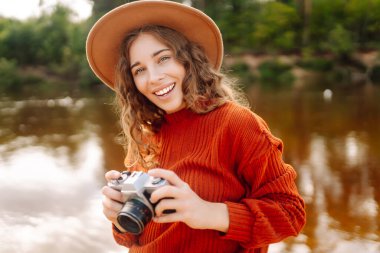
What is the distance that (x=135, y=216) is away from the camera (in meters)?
0.88

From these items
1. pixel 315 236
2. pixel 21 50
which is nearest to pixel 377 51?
pixel 315 236

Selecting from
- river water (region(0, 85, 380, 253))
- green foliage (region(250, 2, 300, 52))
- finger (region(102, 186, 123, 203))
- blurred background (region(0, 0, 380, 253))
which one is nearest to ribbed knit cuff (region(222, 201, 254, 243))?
finger (region(102, 186, 123, 203))

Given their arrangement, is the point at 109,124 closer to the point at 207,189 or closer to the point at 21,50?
the point at 207,189

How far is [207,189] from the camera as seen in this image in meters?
1.01

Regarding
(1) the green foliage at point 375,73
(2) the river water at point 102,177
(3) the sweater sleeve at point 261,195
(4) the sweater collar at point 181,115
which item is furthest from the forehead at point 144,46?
(1) the green foliage at point 375,73

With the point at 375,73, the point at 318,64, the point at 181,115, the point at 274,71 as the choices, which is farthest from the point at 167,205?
the point at 318,64

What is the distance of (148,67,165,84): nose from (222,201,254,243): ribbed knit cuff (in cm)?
40

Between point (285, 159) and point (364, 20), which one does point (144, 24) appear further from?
point (364, 20)

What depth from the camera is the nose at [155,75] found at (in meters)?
1.14

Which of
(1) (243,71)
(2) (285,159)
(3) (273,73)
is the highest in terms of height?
(1) (243,71)

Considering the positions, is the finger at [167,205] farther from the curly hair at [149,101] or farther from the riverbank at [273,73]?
the riverbank at [273,73]

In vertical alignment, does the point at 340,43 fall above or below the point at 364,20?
below

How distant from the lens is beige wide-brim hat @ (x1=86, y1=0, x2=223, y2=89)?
116 centimetres

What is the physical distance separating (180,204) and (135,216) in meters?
0.10
